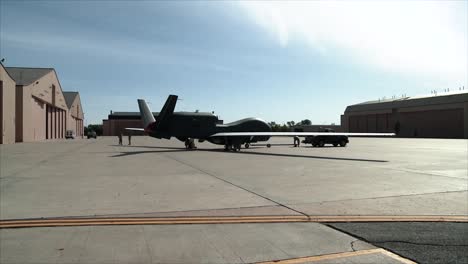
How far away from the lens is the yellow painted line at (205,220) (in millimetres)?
7696

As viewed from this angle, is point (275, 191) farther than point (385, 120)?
No

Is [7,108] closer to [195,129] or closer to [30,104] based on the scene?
[30,104]

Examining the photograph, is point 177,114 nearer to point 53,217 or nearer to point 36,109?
point 53,217

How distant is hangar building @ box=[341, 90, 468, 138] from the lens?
8219cm

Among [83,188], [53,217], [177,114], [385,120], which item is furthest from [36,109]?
[385,120]

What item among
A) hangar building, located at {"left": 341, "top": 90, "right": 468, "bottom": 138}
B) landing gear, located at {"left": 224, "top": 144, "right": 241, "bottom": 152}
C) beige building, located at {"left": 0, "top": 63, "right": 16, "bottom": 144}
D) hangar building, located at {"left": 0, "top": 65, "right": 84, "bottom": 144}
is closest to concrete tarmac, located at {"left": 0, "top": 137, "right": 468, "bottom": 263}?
landing gear, located at {"left": 224, "top": 144, "right": 241, "bottom": 152}

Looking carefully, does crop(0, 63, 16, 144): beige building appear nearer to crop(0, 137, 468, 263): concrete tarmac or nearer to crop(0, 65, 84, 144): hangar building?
crop(0, 65, 84, 144): hangar building

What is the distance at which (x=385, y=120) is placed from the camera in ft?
333

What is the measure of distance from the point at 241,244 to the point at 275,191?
561 cm

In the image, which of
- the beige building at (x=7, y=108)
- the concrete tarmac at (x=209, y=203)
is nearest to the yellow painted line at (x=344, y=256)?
the concrete tarmac at (x=209, y=203)

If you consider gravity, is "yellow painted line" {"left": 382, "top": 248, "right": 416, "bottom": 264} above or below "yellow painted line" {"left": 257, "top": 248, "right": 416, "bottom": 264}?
below

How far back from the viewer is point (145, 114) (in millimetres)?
37094

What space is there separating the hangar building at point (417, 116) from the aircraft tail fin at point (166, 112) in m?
68.7

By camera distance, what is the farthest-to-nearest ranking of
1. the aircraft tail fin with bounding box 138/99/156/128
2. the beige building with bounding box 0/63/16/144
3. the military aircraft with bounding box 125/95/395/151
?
the beige building with bounding box 0/63/16/144 → the aircraft tail fin with bounding box 138/99/156/128 → the military aircraft with bounding box 125/95/395/151
